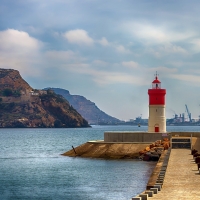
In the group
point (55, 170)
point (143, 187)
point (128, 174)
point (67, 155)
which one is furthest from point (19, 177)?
point (67, 155)

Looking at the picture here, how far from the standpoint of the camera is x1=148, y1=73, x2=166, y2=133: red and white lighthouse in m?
68.6

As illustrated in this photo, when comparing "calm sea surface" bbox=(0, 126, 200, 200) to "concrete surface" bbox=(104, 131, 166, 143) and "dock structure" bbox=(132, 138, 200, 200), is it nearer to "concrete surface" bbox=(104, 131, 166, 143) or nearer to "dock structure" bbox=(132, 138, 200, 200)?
"dock structure" bbox=(132, 138, 200, 200)

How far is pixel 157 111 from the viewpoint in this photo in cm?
6856

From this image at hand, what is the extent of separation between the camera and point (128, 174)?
46.3 m

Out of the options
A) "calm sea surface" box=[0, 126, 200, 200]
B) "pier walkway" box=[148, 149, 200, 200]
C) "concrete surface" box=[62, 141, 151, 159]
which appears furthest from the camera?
"concrete surface" box=[62, 141, 151, 159]

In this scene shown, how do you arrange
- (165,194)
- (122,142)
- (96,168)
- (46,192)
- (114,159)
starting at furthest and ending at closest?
(122,142) < (114,159) < (96,168) < (46,192) < (165,194)

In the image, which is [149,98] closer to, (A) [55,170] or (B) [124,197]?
(A) [55,170]

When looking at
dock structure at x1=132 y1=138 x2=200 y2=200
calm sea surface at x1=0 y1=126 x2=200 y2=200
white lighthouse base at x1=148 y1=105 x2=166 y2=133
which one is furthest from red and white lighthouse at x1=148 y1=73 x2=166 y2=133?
dock structure at x1=132 y1=138 x2=200 y2=200

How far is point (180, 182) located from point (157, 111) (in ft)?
128

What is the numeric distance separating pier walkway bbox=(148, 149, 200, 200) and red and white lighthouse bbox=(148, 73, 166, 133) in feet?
87.8

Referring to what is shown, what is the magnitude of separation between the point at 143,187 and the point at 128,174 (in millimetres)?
7903

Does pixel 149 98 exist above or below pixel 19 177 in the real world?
above

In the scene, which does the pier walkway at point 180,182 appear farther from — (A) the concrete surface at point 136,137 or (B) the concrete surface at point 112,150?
(A) the concrete surface at point 136,137

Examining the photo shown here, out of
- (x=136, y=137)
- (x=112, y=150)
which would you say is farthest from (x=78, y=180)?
(x=136, y=137)
